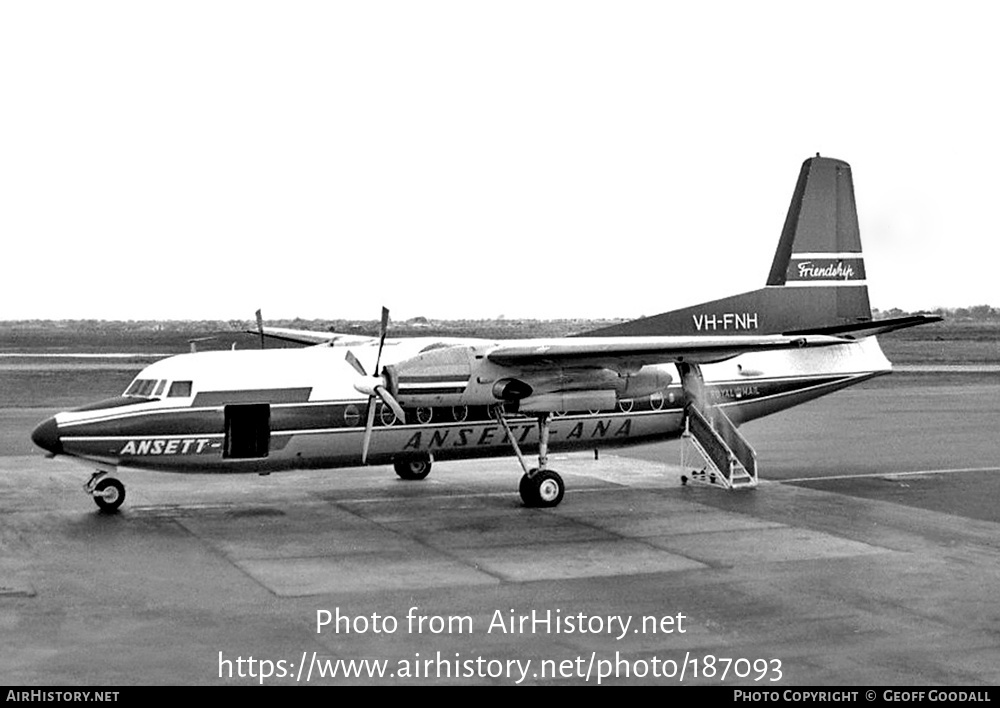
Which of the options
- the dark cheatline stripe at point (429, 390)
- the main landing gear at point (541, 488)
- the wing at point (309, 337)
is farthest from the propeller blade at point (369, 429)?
the wing at point (309, 337)

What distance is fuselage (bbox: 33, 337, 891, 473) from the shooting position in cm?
2039

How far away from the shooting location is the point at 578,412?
909 inches

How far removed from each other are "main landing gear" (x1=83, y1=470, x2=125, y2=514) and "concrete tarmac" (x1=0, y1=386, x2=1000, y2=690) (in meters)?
0.40

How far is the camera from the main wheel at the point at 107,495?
20.9 metres

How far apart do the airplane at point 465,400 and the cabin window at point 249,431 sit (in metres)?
0.03

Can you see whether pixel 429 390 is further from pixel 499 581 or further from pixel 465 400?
pixel 499 581

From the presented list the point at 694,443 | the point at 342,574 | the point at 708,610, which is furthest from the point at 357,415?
the point at 708,610

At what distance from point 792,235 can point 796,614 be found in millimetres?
14571

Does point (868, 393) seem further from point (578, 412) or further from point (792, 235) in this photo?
point (578, 412)

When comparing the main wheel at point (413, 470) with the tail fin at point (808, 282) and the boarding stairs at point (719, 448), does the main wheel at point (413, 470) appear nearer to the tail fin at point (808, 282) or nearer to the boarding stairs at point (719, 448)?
the tail fin at point (808, 282)

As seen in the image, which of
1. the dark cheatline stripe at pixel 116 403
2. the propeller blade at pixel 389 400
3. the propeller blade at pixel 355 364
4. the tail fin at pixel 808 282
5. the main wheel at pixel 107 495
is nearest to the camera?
the propeller blade at pixel 389 400

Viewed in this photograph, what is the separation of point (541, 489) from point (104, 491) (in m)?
8.18

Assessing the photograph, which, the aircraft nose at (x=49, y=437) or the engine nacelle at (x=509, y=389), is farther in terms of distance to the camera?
the engine nacelle at (x=509, y=389)
